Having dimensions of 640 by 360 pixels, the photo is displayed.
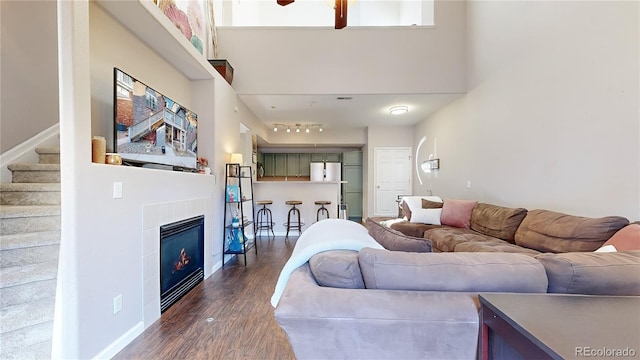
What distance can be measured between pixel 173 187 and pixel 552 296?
2.77 m

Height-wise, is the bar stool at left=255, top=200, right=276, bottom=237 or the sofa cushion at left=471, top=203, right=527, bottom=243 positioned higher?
the sofa cushion at left=471, top=203, right=527, bottom=243

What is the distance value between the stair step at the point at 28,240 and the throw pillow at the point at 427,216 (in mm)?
4104

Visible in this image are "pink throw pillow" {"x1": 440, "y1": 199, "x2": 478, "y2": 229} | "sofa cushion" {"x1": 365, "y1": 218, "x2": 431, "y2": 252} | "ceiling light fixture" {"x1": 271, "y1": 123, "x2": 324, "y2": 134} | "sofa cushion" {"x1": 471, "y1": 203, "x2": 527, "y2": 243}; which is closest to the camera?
"sofa cushion" {"x1": 365, "y1": 218, "x2": 431, "y2": 252}

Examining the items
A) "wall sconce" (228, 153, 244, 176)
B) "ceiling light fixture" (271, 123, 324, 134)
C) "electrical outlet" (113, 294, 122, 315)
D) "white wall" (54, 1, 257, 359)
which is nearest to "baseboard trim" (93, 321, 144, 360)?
"white wall" (54, 1, 257, 359)

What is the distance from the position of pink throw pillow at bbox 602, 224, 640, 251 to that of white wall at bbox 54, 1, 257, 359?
341 centimetres

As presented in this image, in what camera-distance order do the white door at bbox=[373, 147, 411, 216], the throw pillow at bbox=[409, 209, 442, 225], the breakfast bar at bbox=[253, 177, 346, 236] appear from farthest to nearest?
the white door at bbox=[373, 147, 411, 216]
the breakfast bar at bbox=[253, 177, 346, 236]
the throw pillow at bbox=[409, 209, 442, 225]

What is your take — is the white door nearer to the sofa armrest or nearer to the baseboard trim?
the baseboard trim

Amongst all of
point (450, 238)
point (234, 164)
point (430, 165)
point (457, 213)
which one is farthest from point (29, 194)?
point (430, 165)

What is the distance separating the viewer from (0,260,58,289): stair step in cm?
159

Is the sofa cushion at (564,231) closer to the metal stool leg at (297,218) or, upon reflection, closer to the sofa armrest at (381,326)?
the sofa armrest at (381,326)

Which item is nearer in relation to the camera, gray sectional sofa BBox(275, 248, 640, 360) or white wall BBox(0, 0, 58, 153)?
gray sectional sofa BBox(275, 248, 640, 360)

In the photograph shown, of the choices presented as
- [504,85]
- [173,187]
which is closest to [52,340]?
[173,187]

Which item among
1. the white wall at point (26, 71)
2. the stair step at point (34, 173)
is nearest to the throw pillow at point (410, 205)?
the stair step at point (34, 173)

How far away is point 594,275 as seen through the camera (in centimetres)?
110
